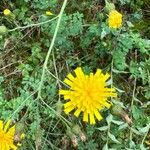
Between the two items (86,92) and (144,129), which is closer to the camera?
(86,92)

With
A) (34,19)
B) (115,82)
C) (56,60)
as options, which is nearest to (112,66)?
(115,82)

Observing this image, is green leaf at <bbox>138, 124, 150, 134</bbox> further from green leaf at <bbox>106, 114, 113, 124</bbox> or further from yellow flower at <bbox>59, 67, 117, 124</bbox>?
yellow flower at <bbox>59, 67, 117, 124</bbox>

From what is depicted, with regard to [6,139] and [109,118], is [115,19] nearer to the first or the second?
[109,118]

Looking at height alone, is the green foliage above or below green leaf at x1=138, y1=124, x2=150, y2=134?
above

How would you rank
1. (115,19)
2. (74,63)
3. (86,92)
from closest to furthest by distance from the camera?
(86,92) < (115,19) < (74,63)

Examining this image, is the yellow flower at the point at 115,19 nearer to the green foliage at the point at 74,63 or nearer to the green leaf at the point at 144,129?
the green foliage at the point at 74,63

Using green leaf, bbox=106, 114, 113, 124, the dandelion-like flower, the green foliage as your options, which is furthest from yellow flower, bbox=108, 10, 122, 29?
the dandelion-like flower

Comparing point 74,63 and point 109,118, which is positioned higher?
point 74,63

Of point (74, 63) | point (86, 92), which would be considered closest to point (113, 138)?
point (86, 92)
